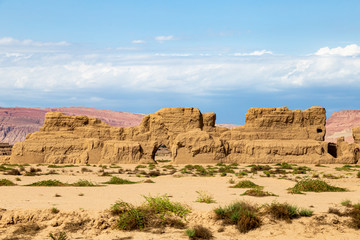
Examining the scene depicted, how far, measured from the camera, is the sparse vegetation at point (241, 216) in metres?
12.4

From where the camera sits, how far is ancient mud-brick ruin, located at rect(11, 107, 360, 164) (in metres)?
45.4

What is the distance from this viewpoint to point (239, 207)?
42.9ft

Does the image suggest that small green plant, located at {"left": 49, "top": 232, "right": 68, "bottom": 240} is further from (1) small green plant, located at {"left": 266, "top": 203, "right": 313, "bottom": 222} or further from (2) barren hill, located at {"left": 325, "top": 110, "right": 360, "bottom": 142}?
(2) barren hill, located at {"left": 325, "top": 110, "right": 360, "bottom": 142}

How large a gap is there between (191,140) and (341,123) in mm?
147503

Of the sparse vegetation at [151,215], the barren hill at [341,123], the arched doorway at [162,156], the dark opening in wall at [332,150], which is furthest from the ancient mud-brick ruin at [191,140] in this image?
the barren hill at [341,123]

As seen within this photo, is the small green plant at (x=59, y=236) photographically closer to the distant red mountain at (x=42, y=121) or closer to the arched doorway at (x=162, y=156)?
the arched doorway at (x=162, y=156)

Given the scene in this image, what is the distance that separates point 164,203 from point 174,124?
34.2 meters

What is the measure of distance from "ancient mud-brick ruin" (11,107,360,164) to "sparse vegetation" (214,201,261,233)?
31.9m

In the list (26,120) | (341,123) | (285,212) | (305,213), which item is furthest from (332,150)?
(26,120)

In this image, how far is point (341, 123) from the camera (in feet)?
585

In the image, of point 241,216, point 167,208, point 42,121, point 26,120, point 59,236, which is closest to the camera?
point 59,236

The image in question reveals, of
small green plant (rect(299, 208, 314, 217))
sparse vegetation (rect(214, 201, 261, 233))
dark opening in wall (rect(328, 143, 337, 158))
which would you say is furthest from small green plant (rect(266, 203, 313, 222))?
dark opening in wall (rect(328, 143, 337, 158))

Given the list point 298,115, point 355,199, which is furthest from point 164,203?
point 298,115

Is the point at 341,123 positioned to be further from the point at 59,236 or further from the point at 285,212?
the point at 59,236
